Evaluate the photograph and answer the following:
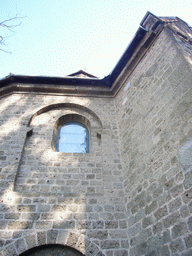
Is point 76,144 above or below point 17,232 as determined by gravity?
above

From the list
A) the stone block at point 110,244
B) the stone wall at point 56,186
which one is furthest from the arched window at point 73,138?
the stone block at point 110,244

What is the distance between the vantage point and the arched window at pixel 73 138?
5789mm

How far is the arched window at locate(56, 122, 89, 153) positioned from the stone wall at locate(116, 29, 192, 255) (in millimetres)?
1102

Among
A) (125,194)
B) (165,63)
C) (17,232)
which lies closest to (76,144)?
(125,194)

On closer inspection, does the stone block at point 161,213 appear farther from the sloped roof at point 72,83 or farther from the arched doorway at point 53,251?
the sloped roof at point 72,83

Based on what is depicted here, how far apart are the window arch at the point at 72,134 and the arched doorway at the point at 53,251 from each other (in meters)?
2.35

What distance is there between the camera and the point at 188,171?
316 centimetres

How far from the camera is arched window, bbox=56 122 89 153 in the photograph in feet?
19.0

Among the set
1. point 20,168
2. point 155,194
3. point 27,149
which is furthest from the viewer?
point 27,149

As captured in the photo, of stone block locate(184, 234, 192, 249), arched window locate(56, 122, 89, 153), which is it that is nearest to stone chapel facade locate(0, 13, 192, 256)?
stone block locate(184, 234, 192, 249)

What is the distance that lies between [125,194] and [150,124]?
155 cm

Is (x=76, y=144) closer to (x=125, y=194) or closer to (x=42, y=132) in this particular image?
(x=42, y=132)

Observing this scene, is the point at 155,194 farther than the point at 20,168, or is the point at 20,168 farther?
the point at 20,168

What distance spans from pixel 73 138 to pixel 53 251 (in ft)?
9.48
